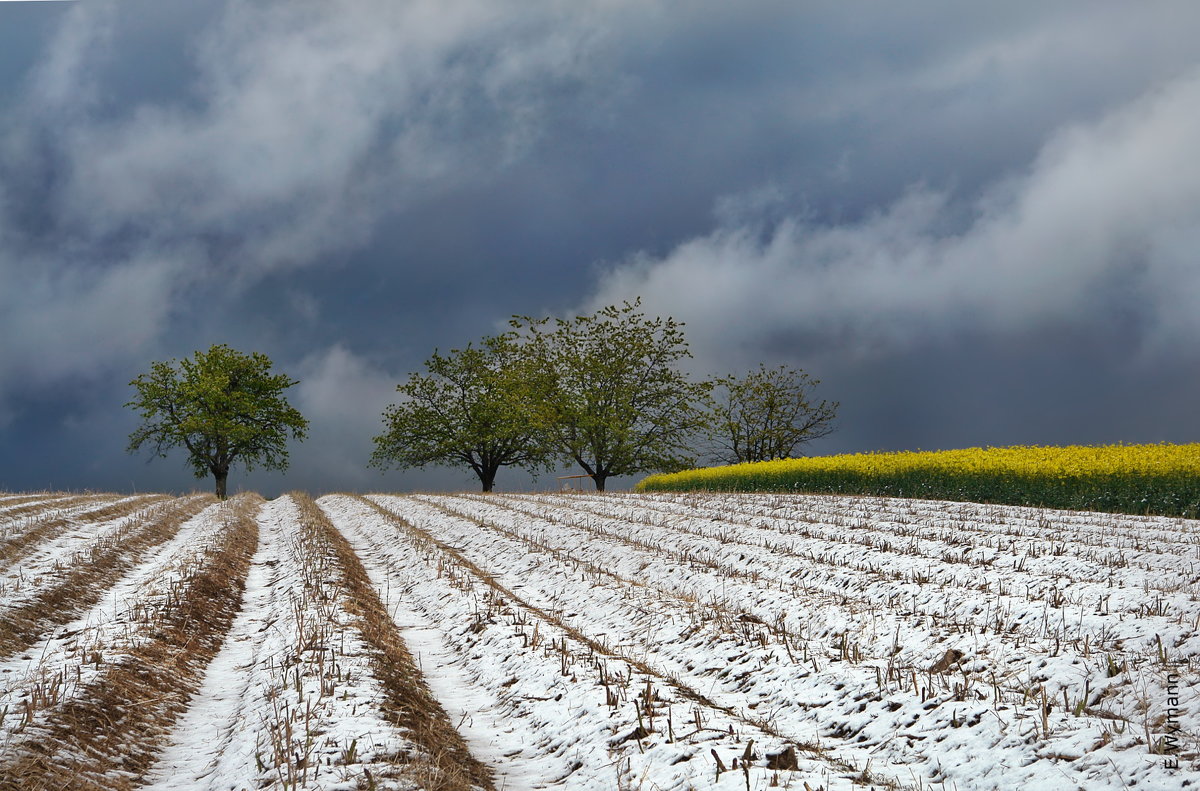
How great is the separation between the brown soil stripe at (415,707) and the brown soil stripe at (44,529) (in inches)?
301

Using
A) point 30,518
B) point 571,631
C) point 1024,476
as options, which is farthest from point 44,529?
point 1024,476

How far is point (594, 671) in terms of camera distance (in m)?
7.98

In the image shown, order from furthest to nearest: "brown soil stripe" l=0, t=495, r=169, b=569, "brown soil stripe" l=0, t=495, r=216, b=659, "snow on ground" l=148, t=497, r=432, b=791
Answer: "brown soil stripe" l=0, t=495, r=169, b=569 < "brown soil stripe" l=0, t=495, r=216, b=659 < "snow on ground" l=148, t=497, r=432, b=791

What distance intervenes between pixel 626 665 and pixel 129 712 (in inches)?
185

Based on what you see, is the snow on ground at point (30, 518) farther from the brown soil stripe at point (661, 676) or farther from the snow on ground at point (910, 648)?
the snow on ground at point (910, 648)

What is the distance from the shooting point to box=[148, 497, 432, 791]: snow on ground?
5.58 metres

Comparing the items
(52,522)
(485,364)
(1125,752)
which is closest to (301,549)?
(52,522)

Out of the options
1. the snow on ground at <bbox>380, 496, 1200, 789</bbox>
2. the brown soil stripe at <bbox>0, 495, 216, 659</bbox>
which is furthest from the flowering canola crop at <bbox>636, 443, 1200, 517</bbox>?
the brown soil stripe at <bbox>0, 495, 216, 659</bbox>

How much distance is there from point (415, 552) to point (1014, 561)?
37.6 feet

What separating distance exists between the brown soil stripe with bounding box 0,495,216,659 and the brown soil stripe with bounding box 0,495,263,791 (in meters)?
1.45

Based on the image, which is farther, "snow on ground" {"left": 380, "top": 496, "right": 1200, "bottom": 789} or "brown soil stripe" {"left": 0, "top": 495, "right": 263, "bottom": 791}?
"snow on ground" {"left": 380, "top": 496, "right": 1200, "bottom": 789}

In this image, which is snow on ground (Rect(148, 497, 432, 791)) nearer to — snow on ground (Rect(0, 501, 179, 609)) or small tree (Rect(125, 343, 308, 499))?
snow on ground (Rect(0, 501, 179, 609))

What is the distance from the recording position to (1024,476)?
79.1ft

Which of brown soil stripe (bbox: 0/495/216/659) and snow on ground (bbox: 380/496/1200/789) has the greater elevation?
brown soil stripe (bbox: 0/495/216/659)
